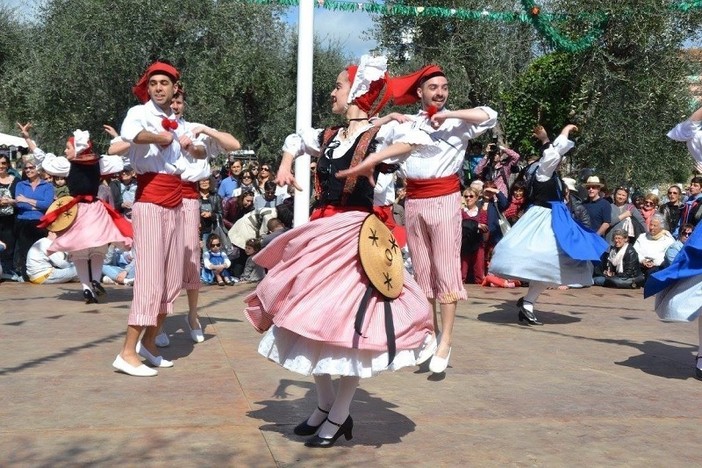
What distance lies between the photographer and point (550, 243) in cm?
904

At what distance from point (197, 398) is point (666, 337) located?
4.72 m

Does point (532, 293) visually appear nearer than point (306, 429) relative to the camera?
No

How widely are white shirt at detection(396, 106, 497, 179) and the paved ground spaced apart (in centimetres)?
138

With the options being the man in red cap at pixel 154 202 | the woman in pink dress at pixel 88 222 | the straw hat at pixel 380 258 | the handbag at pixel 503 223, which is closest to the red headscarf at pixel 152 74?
the man in red cap at pixel 154 202

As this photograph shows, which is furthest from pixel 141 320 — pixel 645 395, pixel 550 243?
A: pixel 550 243

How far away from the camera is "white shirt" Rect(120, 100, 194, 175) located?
624cm

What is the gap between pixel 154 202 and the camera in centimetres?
643

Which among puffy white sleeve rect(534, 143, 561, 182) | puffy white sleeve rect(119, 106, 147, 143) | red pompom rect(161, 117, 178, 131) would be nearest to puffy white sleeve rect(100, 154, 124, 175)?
red pompom rect(161, 117, 178, 131)

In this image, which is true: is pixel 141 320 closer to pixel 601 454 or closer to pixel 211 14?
pixel 601 454

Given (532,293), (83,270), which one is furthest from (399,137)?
(83,270)

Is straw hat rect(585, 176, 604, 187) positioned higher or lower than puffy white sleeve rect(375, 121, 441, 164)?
lower

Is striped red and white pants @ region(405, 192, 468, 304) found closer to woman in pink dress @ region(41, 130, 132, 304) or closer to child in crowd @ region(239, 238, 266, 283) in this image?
woman in pink dress @ region(41, 130, 132, 304)

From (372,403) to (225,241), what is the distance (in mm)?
7453

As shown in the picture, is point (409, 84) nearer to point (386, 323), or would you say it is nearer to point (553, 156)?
point (386, 323)
